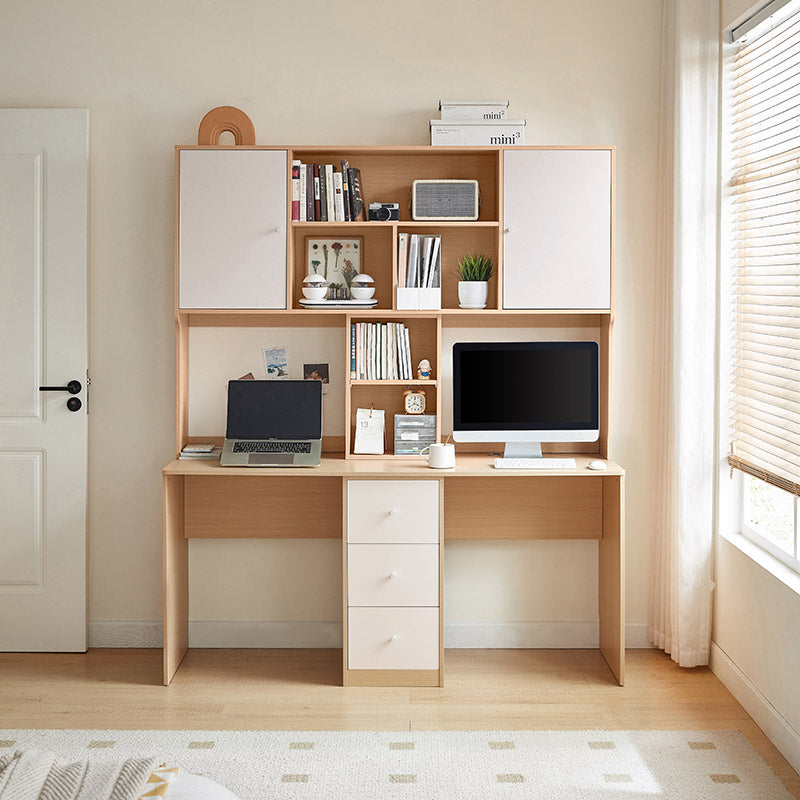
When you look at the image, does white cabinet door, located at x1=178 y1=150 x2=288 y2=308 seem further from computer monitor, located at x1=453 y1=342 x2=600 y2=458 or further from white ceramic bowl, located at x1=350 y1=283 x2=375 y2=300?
computer monitor, located at x1=453 y1=342 x2=600 y2=458

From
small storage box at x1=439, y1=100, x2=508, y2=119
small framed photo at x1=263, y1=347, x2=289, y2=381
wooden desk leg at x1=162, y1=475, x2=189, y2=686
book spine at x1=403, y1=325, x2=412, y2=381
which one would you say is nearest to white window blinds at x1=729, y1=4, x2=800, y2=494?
small storage box at x1=439, y1=100, x2=508, y2=119

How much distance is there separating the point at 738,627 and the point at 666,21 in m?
2.28

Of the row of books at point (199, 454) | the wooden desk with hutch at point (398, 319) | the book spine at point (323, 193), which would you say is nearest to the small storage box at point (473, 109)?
the wooden desk with hutch at point (398, 319)

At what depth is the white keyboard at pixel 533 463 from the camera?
320 cm

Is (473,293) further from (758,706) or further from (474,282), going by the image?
(758,706)

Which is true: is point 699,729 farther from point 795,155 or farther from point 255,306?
point 255,306

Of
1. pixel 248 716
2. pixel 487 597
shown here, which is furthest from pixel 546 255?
pixel 248 716

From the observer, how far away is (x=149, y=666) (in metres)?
3.39

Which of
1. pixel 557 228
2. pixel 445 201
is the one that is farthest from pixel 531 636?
pixel 445 201

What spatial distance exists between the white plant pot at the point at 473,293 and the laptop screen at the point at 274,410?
0.65 m

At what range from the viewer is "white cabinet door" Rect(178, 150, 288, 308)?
3256 millimetres

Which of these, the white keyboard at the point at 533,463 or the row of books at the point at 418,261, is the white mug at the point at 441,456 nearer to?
the white keyboard at the point at 533,463

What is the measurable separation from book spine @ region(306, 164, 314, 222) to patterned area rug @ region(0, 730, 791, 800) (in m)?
1.82

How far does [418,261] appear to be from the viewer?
338 centimetres
